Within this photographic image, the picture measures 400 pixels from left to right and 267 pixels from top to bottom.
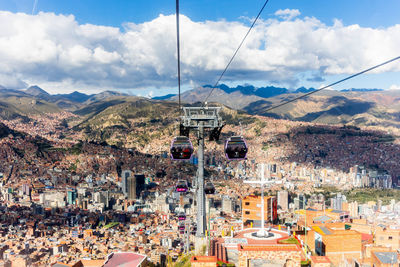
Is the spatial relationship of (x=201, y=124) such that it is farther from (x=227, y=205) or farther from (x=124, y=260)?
(x=227, y=205)

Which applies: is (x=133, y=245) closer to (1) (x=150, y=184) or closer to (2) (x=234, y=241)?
(2) (x=234, y=241)

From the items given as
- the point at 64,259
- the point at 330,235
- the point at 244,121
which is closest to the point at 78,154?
the point at 244,121

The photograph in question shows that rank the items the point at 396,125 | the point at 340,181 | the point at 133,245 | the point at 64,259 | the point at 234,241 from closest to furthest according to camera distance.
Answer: the point at 234,241
the point at 64,259
the point at 133,245
the point at 340,181
the point at 396,125

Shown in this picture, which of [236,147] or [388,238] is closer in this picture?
[236,147]

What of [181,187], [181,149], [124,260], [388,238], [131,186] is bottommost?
[131,186]

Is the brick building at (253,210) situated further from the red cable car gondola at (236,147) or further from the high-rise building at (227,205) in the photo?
the high-rise building at (227,205)

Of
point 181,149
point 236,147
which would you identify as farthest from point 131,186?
point 236,147

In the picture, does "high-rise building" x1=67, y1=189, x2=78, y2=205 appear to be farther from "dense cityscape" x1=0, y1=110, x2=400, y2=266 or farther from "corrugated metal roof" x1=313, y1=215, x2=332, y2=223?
"corrugated metal roof" x1=313, y1=215, x2=332, y2=223

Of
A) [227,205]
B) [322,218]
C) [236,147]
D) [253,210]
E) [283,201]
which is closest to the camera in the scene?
[236,147]
